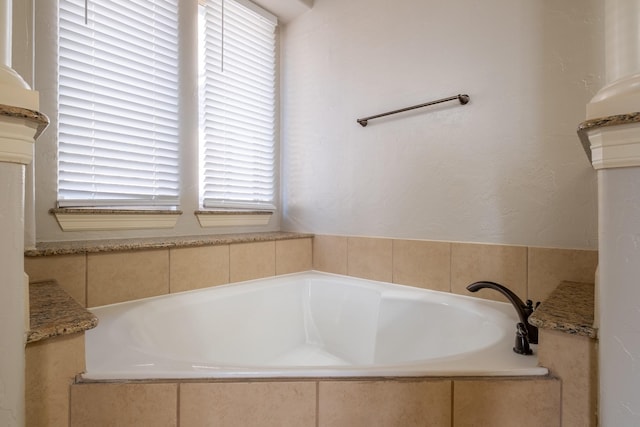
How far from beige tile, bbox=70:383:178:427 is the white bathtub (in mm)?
27

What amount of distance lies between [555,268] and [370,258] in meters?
0.81

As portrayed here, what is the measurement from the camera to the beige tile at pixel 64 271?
3.69 ft

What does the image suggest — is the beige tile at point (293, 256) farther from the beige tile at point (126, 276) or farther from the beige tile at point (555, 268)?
the beige tile at point (555, 268)

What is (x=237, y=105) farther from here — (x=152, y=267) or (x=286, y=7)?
(x=152, y=267)

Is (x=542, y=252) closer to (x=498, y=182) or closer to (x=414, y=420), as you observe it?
(x=498, y=182)

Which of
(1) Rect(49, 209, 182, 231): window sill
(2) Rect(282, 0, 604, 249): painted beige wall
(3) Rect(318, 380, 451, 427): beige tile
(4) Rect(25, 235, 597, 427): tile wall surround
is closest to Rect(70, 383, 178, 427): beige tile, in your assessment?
(4) Rect(25, 235, 597, 427): tile wall surround

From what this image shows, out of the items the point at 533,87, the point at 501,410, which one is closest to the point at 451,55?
the point at 533,87

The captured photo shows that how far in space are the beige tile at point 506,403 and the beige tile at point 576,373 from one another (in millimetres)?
21

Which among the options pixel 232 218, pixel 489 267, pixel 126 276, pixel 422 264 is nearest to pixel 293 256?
pixel 232 218

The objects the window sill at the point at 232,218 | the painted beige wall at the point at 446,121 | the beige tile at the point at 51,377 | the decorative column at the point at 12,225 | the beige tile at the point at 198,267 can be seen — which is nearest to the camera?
the decorative column at the point at 12,225

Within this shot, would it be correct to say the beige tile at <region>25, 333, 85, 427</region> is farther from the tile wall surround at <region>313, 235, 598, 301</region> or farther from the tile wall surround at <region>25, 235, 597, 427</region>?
the tile wall surround at <region>313, 235, 598, 301</region>

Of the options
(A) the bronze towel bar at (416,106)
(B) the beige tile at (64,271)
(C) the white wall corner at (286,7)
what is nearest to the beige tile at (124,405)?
(B) the beige tile at (64,271)

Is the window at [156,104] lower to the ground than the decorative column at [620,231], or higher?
higher

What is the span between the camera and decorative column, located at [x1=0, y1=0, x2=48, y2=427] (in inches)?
22.4
